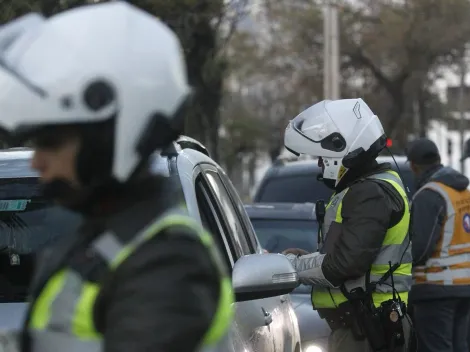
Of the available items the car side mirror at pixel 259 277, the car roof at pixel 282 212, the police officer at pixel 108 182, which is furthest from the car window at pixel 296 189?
the police officer at pixel 108 182

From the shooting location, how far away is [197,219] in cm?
363

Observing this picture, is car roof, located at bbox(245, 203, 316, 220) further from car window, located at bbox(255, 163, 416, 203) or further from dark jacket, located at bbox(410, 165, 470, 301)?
car window, located at bbox(255, 163, 416, 203)

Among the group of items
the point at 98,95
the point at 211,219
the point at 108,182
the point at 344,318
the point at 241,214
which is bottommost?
the point at 344,318

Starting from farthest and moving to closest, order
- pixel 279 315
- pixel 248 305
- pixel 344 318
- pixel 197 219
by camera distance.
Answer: pixel 344 318, pixel 279 315, pixel 248 305, pixel 197 219

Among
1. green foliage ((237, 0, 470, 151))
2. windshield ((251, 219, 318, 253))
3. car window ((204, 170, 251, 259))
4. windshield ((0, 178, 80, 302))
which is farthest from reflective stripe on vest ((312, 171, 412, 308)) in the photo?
green foliage ((237, 0, 470, 151))

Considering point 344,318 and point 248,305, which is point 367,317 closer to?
point 344,318

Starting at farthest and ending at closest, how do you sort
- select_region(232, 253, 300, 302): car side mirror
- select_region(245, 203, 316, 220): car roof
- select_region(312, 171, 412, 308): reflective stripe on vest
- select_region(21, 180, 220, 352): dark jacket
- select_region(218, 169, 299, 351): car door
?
select_region(245, 203, 316, 220): car roof → select_region(312, 171, 412, 308): reflective stripe on vest → select_region(218, 169, 299, 351): car door → select_region(232, 253, 300, 302): car side mirror → select_region(21, 180, 220, 352): dark jacket

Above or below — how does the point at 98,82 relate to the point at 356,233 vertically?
above

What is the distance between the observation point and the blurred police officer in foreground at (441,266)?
6492mm

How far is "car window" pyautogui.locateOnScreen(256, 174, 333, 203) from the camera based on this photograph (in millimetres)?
10039

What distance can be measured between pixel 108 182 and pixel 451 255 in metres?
5.01

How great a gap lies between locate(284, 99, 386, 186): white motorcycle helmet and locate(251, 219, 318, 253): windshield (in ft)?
9.25

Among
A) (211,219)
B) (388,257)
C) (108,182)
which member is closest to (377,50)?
(388,257)

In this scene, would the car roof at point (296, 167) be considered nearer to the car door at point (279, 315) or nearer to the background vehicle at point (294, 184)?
the background vehicle at point (294, 184)
